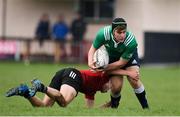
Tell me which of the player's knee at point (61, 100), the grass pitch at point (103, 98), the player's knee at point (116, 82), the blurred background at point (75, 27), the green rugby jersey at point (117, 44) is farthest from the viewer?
the blurred background at point (75, 27)

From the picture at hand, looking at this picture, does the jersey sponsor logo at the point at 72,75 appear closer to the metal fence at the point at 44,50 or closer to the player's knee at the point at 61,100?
the player's knee at the point at 61,100

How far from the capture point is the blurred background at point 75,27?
33.1m

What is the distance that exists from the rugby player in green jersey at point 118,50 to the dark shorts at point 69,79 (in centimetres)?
32

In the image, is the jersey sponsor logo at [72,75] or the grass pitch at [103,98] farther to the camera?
the jersey sponsor logo at [72,75]

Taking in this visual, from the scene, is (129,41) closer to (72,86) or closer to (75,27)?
(72,86)

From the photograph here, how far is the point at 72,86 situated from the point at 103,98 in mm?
4822

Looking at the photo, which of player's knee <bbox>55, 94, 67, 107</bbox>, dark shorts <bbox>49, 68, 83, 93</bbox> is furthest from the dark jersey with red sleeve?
player's knee <bbox>55, 94, 67, 107</bbox>

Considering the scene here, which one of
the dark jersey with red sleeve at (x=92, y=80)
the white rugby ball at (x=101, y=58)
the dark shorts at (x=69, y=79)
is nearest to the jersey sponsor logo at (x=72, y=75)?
the dark shorts at (x=69, y=79)

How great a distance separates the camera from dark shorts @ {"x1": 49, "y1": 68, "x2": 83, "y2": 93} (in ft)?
43.8

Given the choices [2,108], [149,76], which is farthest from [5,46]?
[2,108]

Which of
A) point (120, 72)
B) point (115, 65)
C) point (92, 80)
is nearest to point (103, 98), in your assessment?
point (92, 80)

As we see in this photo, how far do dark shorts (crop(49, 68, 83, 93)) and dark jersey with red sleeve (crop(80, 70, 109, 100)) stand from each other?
0.44ft

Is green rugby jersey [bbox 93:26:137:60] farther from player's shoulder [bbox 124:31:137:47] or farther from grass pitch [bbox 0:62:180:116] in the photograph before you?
grass pitch [bbox 0:62:180:116]

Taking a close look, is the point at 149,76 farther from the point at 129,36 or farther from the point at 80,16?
the point at 129,36
